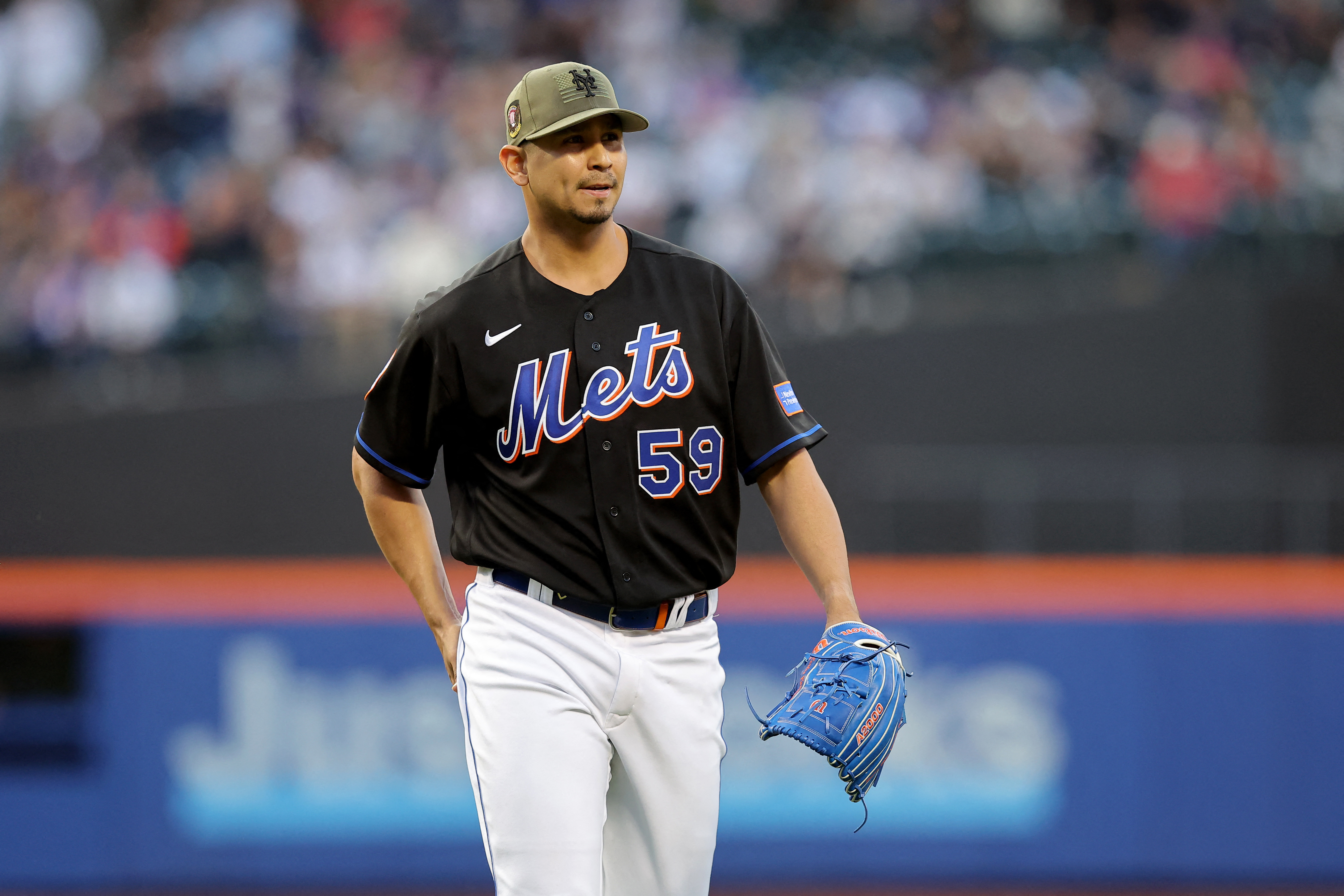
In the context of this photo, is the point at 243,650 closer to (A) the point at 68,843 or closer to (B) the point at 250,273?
(A) the point at 68,843

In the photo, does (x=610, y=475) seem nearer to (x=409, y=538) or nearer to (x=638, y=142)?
(x=409, y=538)

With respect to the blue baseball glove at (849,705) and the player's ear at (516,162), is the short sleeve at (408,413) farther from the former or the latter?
the blue baseball glove at (849,705)

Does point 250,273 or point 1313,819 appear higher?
point 250,273

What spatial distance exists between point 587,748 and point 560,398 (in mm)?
679

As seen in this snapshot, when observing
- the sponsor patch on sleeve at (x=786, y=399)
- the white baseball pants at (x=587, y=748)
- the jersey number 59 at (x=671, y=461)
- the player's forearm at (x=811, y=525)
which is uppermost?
the sponsor patch on sleeve at (x=786, y=399)

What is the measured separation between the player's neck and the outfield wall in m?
3.32

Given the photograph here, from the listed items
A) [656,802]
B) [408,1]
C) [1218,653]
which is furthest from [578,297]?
[408,1]

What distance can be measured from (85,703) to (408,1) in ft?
20.0

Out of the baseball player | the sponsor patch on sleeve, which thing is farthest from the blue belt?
the sponsor patch on sleeve

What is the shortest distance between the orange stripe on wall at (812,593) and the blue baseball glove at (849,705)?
3.40 meters

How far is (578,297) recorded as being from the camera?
3230 millimetres

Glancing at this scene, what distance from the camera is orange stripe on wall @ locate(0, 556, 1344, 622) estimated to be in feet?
21.2

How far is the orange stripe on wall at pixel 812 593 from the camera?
6.47 m

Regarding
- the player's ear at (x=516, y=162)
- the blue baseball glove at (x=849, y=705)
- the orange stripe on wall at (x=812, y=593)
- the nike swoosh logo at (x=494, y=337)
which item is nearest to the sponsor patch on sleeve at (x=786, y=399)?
the blue baseball glove at (x=849, y=705)
